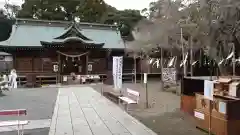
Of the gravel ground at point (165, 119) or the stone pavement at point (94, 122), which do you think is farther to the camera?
→ the gravel ground at point (165, 119)

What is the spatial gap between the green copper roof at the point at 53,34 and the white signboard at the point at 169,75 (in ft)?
28.7

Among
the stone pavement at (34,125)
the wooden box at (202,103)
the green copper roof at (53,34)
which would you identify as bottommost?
the stone pavement at (34,125)

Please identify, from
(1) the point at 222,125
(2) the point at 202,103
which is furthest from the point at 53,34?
(1) the point at 222,125

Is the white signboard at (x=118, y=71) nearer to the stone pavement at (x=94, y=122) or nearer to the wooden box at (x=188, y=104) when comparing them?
the stone pavement at (x=94, y=122)

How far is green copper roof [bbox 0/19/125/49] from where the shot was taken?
73.2 feet

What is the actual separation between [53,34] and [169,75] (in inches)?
585

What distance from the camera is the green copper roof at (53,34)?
2231 centimetres

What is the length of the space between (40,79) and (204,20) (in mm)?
17371

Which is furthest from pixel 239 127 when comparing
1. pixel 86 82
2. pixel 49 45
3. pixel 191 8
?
pixel 49 45

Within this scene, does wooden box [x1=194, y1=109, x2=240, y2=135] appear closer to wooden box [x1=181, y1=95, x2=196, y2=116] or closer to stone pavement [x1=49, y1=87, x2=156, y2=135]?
stone pavement [x1=49, y1=87, x2=156, y2=135]

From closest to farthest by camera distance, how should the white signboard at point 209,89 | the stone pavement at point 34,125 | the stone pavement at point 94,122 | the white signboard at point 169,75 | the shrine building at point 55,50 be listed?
the white signboard at point 209,89 < the stone pavement at point 94,122 < the stone pavement at point 34,125 < the white signboard at point 169,75 < the shrine building at point 55,50

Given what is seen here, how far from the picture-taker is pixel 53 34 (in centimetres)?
2500

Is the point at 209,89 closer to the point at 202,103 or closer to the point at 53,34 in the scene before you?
the point at 202,103

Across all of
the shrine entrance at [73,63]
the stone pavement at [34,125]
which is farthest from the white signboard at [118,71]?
the shrine entrance at [73,63]
